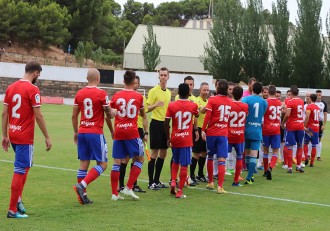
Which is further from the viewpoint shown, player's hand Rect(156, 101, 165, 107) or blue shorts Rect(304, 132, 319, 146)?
blue shorts Rect(304, 132, 319, 146)

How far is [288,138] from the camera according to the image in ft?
55.3

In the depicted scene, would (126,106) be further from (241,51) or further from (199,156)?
(241,51)

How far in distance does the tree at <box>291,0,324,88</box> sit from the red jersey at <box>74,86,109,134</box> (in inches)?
2042

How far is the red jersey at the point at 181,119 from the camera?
1202 cm

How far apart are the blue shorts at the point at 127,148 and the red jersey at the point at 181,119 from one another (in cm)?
88

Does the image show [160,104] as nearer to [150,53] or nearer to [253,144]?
[253,144]

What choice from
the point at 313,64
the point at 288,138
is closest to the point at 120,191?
the point at 288,138

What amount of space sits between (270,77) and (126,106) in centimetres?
5321

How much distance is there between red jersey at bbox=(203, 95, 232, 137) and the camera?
12.9 meters

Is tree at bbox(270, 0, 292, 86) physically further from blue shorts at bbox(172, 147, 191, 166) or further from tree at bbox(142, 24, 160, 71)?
blue shorts at bbox(172, 147, 191, 166)

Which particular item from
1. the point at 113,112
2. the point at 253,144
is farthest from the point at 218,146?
the point at 113,112

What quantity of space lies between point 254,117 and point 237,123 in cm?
93

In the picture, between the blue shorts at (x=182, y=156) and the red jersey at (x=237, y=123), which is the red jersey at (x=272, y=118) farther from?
the blue shorts at (x=182, y=156)

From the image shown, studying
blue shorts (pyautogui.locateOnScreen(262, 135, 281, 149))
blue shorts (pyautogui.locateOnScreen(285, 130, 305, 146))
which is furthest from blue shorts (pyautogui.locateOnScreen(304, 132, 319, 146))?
blue shorts (pyautogui.locateOnScreen(262, 135, 281, 149))
